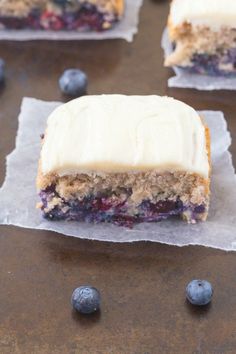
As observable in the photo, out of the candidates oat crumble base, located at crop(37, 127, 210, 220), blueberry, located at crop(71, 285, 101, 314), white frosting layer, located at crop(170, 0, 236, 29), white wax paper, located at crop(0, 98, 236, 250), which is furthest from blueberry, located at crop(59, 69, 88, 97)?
blueberry, located at crop(71, 285, 101, 314)

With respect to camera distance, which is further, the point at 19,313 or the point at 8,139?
the point at 8,139

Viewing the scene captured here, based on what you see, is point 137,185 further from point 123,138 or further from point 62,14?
point 62,14

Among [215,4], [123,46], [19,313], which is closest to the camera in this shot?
[19,313]

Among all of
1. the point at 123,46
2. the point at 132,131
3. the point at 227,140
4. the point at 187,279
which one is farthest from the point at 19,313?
the point at 123,46

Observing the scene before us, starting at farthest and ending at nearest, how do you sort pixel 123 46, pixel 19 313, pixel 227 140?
pixel 123 46 → pixel 227 140 → pixel 19 313

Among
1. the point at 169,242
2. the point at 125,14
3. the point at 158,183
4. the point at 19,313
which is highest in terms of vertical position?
the point at 125,14

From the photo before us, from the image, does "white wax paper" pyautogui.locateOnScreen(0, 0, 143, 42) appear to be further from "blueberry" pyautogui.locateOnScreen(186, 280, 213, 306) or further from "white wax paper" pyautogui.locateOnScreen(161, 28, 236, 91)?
"blueberry" pyautogui.locateOnScreen(186, 280, 213, 306)

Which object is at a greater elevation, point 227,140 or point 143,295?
point 227,140

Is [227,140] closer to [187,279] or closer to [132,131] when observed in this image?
[132,131]
